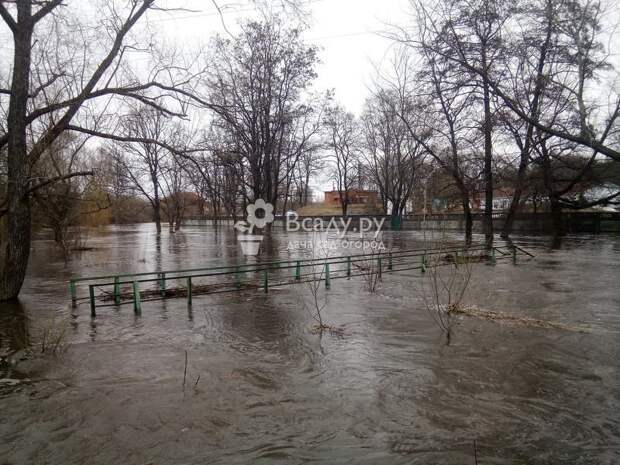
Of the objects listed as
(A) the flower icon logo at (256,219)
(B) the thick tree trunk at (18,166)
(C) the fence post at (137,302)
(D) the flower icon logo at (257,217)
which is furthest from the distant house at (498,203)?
(B) the thick tree trunk at (18,166)

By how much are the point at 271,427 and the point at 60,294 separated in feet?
30.5

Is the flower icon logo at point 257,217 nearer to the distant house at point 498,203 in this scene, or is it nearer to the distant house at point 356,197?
the distant house at point 498,203

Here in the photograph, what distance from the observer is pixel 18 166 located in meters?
8.62

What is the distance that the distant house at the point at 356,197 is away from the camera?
6133 cm

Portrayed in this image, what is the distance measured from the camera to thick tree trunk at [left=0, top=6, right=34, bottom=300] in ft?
27.1

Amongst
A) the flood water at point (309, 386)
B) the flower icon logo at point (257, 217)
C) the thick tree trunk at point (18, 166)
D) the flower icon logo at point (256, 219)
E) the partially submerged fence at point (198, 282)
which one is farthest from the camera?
the flower icon logo at point (257, 217)

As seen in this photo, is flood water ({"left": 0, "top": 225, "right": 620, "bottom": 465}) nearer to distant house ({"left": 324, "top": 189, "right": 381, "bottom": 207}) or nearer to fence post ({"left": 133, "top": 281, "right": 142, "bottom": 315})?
fence post ({"left": 133, "top": 281, "right": 142, "bottom": 315})

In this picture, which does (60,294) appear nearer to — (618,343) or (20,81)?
(20,81)

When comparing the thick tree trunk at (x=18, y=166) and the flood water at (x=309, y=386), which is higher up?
the thick tree trunk at (x=18, y=166)

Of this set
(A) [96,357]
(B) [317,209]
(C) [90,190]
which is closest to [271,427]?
(A) [96,357]

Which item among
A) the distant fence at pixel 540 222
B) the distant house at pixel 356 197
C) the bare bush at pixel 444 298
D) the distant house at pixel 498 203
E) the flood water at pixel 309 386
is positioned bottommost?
the flood water at pixel 309 386

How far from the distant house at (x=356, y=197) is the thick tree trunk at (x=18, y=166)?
152 feet

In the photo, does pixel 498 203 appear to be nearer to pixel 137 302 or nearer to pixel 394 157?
pixel 394 157

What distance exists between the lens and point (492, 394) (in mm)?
4508
